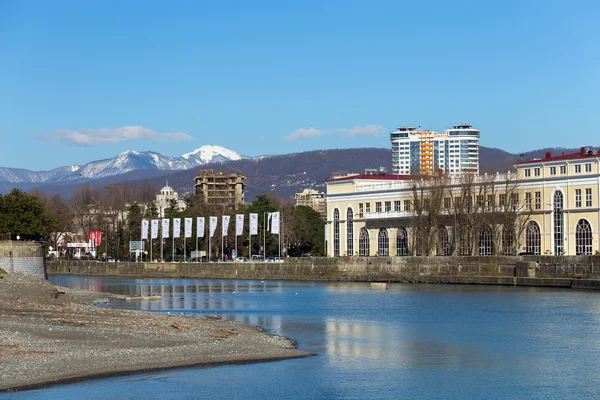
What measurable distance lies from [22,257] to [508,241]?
4682 centimetres

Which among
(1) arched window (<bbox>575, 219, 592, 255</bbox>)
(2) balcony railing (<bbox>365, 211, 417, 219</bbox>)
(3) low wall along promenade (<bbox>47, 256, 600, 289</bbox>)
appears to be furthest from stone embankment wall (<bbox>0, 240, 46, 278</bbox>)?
(1) arched window (<bbox>575, 219, 592, 255</bbox>)

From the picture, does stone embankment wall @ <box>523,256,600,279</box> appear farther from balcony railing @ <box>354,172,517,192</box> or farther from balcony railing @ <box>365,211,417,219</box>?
balcony railing @ <box>365,211,417,219</box>

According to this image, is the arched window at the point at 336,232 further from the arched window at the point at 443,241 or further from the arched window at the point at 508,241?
the arched window at the point at 508,241

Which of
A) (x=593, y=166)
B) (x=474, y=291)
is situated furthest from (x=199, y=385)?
(x=593, y=166)

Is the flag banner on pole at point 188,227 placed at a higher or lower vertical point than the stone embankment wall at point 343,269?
higher

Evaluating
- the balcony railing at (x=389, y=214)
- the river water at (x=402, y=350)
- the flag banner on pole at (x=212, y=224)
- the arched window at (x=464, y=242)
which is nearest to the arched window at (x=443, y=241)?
the arched window at (x=464, y=242)

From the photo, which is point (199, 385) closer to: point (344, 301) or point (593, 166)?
point (344, 301)

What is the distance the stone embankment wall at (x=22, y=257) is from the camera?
8712cm

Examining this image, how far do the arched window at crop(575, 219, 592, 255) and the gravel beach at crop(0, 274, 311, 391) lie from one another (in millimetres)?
54150

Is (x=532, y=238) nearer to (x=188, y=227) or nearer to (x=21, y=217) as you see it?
(x=21, y=217)

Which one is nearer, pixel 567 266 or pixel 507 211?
pixel 567 266

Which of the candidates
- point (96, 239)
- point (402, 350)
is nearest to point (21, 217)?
point (96, 239)

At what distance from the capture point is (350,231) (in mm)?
125875

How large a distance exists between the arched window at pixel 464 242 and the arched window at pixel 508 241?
3443mm
